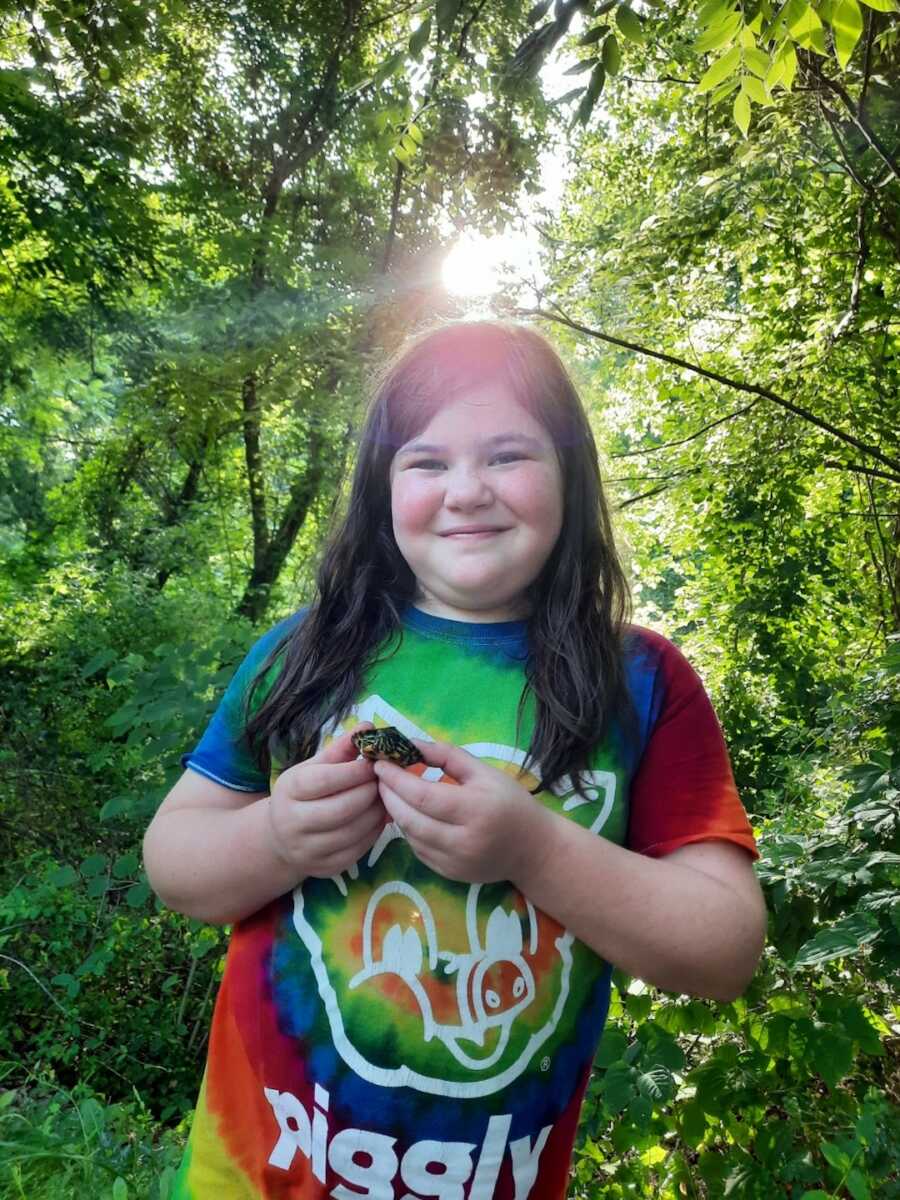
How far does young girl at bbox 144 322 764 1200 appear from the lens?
824mm

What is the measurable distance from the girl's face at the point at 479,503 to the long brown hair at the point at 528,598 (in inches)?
1.8

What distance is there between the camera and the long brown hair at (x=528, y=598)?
3.14 ft

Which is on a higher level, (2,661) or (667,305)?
(667,305)

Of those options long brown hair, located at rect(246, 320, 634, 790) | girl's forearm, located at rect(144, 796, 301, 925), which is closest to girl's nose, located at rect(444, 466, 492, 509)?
long brown hair, located at rect(246, 320, 634, 790)

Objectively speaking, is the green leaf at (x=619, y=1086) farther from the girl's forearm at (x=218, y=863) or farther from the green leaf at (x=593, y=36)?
the green leaf at (x=593, y=36)

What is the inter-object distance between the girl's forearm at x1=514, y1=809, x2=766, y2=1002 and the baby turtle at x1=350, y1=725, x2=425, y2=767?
146 millimetres

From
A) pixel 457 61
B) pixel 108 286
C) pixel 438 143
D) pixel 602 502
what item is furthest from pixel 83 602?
pixel 602 502

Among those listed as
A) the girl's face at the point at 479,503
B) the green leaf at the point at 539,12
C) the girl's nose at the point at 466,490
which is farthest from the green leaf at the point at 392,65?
the girl's nose at the point at 466,490

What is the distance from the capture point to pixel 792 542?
7527 millimetres

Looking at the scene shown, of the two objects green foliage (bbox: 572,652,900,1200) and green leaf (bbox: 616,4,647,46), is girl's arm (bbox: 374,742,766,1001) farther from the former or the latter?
green leaf (bbox: 616,4,647,46)

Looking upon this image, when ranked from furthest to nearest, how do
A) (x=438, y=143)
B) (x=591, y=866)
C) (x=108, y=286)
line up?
(x=108, y=286) → (x=438, y=143) → (x=591, y=866)

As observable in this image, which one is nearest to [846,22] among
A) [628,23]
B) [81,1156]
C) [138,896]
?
[628,23]

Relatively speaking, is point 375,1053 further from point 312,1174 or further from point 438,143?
point 438,143

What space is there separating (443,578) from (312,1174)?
68cm
